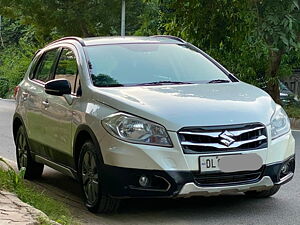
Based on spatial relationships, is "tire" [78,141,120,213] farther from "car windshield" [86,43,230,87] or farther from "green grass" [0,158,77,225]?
"car windshield" [86,43,230,87]

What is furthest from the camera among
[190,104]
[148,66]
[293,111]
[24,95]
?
[293,111]

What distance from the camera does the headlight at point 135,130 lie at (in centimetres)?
577

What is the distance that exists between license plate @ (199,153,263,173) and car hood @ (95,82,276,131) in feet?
0.95

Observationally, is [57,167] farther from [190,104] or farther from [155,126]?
[190,104]

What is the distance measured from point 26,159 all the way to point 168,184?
10.1 ft

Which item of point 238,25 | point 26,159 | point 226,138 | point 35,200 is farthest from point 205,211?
point 238,25

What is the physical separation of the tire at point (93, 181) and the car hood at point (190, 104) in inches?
18.8

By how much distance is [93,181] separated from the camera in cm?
629

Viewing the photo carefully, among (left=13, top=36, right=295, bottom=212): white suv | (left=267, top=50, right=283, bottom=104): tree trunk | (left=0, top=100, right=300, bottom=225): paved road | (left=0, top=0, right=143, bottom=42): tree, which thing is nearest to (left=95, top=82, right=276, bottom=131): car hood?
(left=13, top=36, right=295, bottom=212): white suv

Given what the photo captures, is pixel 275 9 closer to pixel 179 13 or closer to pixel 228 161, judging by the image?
pixel 179 13

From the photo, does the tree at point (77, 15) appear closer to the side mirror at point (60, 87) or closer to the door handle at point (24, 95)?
the door handle at point (24, 95)

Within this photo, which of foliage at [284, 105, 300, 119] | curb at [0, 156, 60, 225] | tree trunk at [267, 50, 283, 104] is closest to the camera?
curb at [0, 156, 60, 225]

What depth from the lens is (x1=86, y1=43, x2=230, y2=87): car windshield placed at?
6.84m

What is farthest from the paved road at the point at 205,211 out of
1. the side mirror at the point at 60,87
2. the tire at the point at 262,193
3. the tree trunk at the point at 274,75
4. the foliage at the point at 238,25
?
the tree trunk at the point at 274,75
